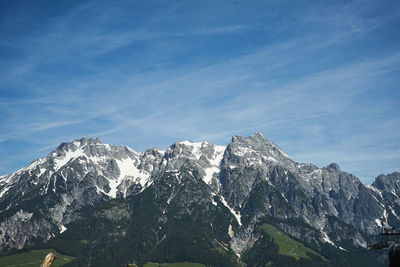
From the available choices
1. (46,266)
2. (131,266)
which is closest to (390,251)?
(131,266)

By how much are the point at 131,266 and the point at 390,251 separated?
16062 mm

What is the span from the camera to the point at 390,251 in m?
26.0

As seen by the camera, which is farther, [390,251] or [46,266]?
[390,251]

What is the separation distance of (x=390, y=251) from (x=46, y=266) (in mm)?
19123

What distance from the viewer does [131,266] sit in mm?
17688

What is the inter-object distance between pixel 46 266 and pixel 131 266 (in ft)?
10.4

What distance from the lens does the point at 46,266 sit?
1688 cm

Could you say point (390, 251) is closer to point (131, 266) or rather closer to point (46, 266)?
point (131, 266)

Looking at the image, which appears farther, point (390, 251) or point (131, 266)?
point (390, 251)
